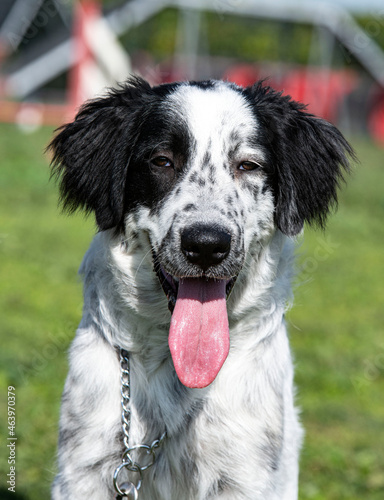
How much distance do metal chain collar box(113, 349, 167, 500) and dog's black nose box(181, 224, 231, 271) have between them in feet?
2.17

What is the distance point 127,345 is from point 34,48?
2916cm

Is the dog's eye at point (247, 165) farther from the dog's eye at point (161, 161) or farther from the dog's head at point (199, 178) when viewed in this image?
the dog's eye at point (161, 161)

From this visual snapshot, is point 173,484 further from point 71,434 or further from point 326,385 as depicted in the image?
point 326,385

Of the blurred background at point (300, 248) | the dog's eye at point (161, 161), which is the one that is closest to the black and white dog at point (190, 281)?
the dog's eye at point (161, 161)

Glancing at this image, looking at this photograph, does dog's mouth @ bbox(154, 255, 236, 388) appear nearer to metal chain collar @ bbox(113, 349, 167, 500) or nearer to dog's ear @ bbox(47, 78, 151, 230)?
metal chain collar @ bbox(113, 349, 167, 500)

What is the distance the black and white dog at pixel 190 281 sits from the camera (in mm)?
3053

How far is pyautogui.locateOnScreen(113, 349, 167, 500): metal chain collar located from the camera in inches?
118

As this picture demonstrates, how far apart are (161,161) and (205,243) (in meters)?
0.59

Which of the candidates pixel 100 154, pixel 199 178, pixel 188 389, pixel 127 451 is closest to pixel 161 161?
pixel 199 178

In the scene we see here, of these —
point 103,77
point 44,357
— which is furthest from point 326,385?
point 103,77

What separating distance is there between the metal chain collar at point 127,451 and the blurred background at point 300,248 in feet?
3.57

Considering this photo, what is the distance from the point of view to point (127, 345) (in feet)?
10.7

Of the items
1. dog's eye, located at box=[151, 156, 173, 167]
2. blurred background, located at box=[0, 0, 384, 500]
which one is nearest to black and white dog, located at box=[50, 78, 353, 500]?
dog's eye, located at box=[151, 156, 173, 167]

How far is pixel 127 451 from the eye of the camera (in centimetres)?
304
